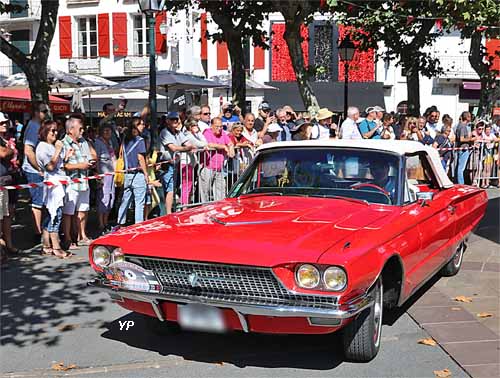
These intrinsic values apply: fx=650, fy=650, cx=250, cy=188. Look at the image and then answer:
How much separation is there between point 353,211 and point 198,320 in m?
1.54

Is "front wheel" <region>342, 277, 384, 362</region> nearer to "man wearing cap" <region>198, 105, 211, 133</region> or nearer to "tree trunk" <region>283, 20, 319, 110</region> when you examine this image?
"man wearing cap" <region>198, 105, 211, 133</region>

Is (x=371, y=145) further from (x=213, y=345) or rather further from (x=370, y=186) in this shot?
(x=213, y=345)

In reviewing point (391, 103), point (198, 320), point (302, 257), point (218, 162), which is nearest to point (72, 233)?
point (218, 162)

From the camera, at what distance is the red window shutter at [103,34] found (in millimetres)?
35250

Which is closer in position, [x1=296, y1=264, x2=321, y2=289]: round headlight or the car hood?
[x1=296, y1=264, x2=321, y2=289]: round headlight

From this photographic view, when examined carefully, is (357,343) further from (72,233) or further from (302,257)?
(72,233)

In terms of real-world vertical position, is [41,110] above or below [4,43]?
below

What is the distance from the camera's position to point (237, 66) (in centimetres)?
1639

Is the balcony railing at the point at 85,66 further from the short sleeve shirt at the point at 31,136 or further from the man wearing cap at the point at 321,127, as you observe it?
the short sleeve shirt at the point at 31,136

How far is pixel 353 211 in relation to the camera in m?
5.10

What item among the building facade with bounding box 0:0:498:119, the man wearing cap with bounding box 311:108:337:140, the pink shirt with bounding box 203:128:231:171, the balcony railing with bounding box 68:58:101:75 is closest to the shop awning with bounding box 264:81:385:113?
the building facade with bounding box 0:0:498:119

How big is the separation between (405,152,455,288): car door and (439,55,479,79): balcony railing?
29835 mm

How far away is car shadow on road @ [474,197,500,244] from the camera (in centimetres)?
936

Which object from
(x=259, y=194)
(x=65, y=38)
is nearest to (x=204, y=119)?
(x=259, y=194)
